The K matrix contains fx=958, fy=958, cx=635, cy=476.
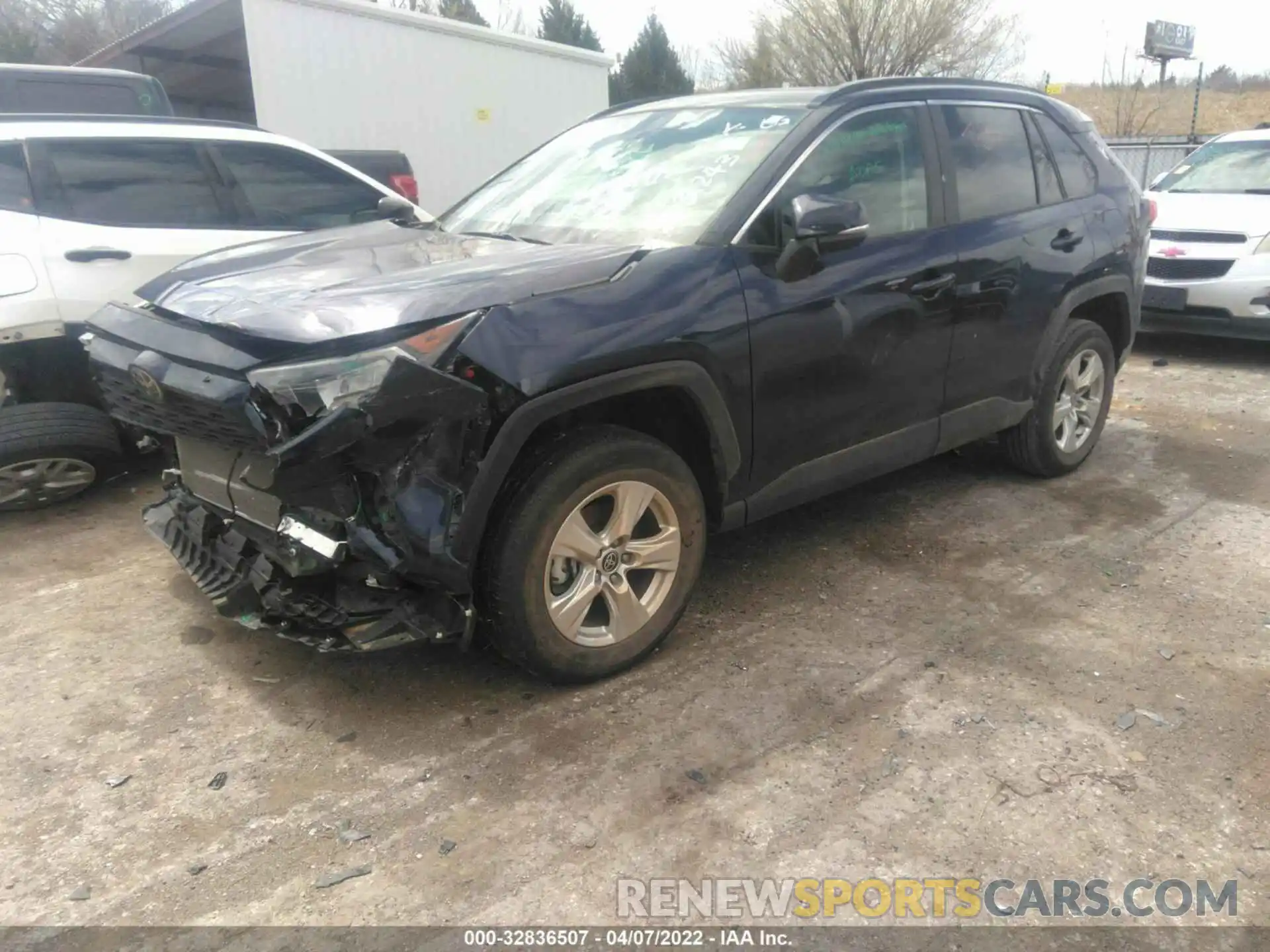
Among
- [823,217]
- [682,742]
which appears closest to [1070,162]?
[823,217]

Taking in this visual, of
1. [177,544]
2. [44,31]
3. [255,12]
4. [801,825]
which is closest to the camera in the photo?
[801,825]

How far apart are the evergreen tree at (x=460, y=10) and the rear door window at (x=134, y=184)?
31066 millimetres

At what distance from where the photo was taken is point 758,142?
3.46 meters

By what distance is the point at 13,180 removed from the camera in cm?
452

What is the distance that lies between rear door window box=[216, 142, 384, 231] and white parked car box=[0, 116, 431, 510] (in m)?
0.01

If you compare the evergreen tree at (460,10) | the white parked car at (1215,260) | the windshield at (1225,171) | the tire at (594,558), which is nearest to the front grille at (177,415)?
the tire at (594,558)

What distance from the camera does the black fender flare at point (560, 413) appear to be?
102 inches

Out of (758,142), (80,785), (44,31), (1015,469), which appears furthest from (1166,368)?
(44,31)

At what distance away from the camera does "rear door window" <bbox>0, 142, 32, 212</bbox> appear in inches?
177

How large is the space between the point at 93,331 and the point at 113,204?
75.0 inches

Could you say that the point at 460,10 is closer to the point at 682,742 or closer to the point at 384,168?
the point at 384,168

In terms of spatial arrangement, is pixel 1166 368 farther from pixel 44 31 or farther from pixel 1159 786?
pixel 44 31

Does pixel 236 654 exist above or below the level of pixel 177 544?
below

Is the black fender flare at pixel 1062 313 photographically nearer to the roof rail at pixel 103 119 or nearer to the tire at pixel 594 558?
the tire at pixel 594 558
